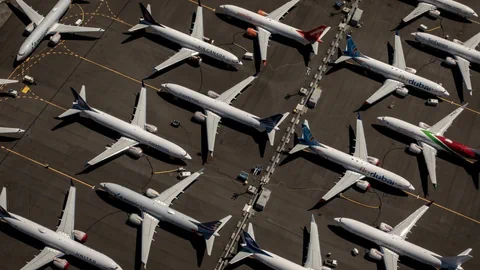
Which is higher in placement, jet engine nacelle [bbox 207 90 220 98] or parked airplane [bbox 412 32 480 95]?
parked airplane [bbox 412 32 480 95]

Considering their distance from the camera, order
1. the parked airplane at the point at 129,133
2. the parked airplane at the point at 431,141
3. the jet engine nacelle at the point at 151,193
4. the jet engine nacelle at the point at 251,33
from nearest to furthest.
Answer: the jet engine nacelle at the point at 151,193, the parked airplane at the point at 129,133, the parked airplane at the point at 431,141, the jet engine nacelle at the point at 251,33

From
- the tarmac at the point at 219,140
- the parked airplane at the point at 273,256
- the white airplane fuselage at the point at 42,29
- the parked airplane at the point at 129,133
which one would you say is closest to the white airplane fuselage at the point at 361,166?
the tarmac at the point at 219,140

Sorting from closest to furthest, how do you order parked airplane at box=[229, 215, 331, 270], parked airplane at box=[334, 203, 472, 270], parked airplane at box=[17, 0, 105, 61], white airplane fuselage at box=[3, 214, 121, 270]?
white airplane fuselage at box=[3, 214, 121, 270] → parked airplane at box=[229, 215, 331, 270] → parked airplane at box=[334, 203, 472, 270] → parked airplane at box=[17, 0, 105, 61]

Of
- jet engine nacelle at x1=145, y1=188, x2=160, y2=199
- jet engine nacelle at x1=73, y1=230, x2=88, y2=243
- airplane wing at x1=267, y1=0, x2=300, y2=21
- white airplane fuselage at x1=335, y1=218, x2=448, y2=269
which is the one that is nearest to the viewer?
jet engine nacelle at x1=73, y1=230, x2=88, y2=243

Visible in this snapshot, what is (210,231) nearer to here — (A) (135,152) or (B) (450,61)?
(A) (135,152)

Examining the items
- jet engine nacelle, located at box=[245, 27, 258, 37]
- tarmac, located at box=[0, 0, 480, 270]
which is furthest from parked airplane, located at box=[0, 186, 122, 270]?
jet engine nacelle, located at box=[245, 27, 258, 37]

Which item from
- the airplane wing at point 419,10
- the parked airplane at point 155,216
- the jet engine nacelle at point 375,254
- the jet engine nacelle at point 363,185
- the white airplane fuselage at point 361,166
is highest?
the airplane wing at point 419,10

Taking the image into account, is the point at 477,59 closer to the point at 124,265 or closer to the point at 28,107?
the point at 124,265

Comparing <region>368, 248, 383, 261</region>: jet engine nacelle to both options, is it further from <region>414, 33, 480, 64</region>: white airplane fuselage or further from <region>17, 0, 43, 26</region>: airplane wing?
<region>17, 0, 43, 26</region>: airplane wing

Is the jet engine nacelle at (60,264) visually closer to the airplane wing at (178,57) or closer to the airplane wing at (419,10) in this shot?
the airplane wing at (178,57)
